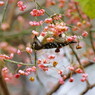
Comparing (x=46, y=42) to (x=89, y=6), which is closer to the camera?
(x=46, y=42)

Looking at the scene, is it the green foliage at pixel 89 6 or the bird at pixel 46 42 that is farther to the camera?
the green foliage at pixel 89 6

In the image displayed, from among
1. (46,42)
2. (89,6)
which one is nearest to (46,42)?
(46,42)

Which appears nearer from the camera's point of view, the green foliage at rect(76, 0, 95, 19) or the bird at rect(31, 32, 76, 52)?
the bird at rect(31, 32, 76, 52)

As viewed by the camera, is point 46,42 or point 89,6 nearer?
point 46,42

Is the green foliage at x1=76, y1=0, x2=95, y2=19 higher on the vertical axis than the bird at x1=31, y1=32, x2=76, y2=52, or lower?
higher

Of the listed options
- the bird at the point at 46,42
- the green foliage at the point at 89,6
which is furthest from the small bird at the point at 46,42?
the green foliage at the point at 89,6

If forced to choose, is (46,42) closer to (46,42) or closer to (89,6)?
(46,42)

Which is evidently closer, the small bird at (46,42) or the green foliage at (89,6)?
the small bird at (46,42)

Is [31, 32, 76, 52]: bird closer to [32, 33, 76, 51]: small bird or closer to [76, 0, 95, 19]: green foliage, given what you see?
[32, 33, 76, 51]: small bird

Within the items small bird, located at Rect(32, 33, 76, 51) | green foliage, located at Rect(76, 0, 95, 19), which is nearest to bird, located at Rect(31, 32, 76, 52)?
small bird, located at Rect(32, 33, 76, 51)

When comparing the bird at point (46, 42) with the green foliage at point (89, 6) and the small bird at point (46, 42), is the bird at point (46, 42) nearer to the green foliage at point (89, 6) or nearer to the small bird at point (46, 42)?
→ the small bird at point (46, 42)

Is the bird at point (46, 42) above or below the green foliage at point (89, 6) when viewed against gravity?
below

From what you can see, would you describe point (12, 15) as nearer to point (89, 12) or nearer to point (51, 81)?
point (51, 81)
